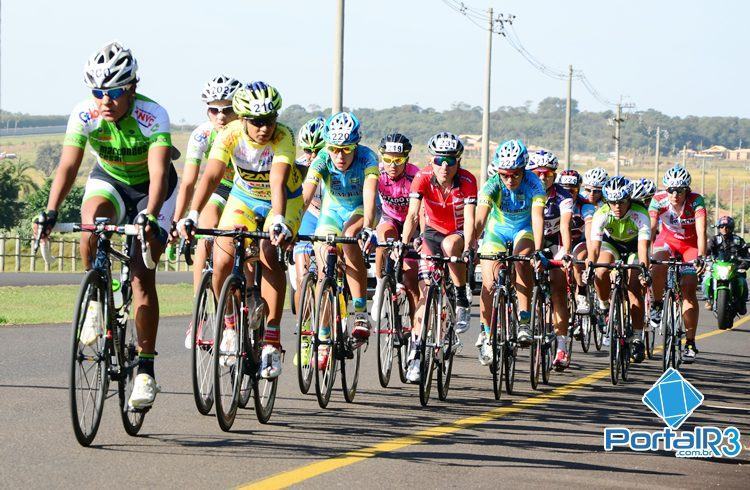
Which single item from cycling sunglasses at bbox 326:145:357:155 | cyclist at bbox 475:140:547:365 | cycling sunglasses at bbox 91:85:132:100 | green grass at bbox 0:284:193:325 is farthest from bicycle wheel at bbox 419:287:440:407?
green grass at bbox 0:284:193:325

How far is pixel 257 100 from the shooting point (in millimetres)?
9188

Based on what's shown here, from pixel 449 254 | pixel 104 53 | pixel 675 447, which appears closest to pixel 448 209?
pixel 449 254

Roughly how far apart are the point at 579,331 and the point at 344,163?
6.02m

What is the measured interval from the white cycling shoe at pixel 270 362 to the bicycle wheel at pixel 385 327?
2067 mm

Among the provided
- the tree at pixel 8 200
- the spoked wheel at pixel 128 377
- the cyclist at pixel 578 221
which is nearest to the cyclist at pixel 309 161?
the spoked wheel at pixel 128 377

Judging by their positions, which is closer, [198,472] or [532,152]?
[198,472]

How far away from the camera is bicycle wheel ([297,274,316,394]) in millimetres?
9781

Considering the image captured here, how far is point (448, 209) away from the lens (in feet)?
42.8

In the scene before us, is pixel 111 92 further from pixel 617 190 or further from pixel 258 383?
pixel 617 190

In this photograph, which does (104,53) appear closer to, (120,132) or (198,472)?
(120,132)

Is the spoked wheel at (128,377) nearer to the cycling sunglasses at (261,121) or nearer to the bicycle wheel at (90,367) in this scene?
the bicycle wheel at (90,367)

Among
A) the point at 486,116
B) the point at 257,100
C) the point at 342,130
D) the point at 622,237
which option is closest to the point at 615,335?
the point at 622,237

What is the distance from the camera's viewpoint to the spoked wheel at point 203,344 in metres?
8.43

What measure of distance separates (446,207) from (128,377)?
5.53 m
